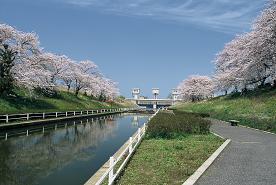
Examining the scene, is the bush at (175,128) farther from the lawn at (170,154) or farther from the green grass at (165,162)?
the green grass at (165,162)

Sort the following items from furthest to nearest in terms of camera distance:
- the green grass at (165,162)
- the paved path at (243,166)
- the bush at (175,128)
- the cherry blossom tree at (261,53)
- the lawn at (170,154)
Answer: the cherry blossom tree at (261,53) → the bush at (175,128) → the lawn at (170,154) → the green grass at (165,162) → the paved path at (243,166)

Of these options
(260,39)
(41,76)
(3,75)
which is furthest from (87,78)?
(260,39)

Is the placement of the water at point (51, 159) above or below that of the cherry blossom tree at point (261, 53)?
below

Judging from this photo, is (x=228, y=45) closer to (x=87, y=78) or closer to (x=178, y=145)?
(x=87, y=78)

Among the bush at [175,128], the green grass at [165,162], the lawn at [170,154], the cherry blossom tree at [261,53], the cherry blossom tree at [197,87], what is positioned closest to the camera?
the green grass at [165,162]

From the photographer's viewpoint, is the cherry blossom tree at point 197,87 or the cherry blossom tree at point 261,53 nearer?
the cherry blossom tree at point 261,53

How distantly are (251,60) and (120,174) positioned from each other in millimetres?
40918

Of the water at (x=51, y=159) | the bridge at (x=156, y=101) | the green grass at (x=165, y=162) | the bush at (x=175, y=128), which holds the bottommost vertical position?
the water at (x=51, y=159)

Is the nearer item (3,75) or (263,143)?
(263,143)

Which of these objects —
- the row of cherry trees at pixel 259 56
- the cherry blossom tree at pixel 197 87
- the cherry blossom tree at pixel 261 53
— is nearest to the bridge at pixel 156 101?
the cherry blossom tree at pixel 197 87

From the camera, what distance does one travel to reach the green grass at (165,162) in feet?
39.4

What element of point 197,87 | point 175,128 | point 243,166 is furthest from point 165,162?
point 197,87

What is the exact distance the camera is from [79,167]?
672 inches

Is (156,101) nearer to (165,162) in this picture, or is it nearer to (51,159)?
(51,159)
